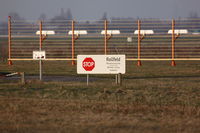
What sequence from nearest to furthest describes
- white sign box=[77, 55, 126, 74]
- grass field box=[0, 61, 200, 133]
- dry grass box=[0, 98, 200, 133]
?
dry grass box=[0, 98, 200, 133] → grass field box=[0, 61, 200, 133] → white sign box=[77, 55, 126, 74]

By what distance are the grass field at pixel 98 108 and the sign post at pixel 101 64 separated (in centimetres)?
119

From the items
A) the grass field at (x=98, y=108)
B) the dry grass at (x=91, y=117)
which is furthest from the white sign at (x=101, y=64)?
the dry grass at (x=91, y=117)

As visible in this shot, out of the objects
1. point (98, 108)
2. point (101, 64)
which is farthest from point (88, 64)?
point (98, 108)

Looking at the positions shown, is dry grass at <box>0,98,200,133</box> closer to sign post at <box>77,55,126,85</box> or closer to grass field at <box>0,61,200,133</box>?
grass field at <box>0,61,200,133</box>

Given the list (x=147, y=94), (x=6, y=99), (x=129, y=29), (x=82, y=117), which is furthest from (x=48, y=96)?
(x=129, y=29)

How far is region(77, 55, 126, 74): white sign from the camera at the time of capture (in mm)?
20531

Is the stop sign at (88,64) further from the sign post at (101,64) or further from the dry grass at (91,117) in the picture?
the dry grass at (91,117)

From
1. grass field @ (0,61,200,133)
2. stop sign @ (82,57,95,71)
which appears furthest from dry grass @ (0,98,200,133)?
stop sign @ (82,57,95,71)

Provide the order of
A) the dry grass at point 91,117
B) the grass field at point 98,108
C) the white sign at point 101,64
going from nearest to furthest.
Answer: the dry grass at point 91,117, the grass field at point 98,108, the white sign at point 101,64

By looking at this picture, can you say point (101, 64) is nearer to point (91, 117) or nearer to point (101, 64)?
point (101, 64)

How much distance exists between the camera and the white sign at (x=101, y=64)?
20.5m

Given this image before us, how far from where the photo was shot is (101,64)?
20641 millimetres

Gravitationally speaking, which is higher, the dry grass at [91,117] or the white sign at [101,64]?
the white sign at [101,64]

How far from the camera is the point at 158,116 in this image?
12.2m
